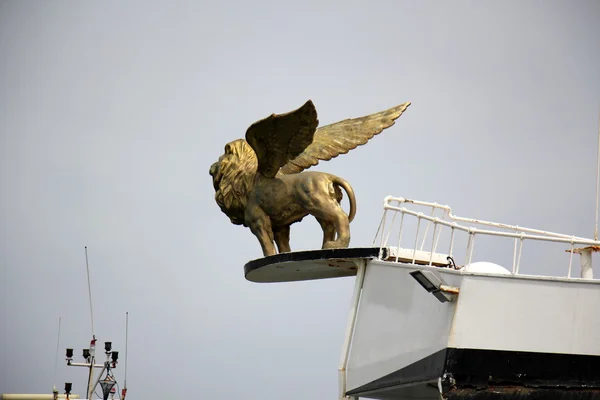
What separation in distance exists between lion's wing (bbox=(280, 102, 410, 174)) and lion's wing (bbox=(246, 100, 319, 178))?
1471 mm

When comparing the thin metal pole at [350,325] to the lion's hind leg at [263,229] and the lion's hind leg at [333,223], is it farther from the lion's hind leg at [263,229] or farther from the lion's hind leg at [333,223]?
the lion's hind leg at [263,229]

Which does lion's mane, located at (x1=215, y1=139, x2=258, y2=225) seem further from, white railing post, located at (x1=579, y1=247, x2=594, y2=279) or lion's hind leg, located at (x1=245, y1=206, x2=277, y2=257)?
white railing post, located at (x1=579, y1=247, x2=594, y2=279)

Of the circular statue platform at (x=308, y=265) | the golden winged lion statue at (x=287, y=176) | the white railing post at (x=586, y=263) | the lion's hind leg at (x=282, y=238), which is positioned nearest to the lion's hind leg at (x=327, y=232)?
the golden winged lion statue at (x=287, y=176)

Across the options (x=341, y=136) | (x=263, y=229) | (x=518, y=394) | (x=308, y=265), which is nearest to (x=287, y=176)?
(x=263, y=229)

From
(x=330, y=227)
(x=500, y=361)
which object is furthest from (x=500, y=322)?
(x=330, y=227)

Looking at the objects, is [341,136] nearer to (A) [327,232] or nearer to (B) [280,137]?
(B) [280,137]

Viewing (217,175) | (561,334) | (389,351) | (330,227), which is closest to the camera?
(561,334)

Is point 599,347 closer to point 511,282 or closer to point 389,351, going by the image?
point 511,282

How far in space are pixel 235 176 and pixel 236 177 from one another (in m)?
0.03

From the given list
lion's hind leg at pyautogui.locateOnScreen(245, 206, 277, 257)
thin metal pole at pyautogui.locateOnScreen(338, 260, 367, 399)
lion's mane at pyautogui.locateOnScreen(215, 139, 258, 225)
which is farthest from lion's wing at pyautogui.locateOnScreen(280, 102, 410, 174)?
thin metal pole at pyautogui.locateOnScreen(338, 260, 367, 399)

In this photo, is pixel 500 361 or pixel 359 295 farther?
pixel 359 295

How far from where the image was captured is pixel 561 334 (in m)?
16.3

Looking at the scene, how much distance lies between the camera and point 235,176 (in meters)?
20.9

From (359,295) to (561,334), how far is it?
3.63 metres
